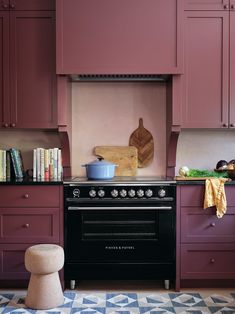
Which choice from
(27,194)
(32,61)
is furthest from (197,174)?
(32,61)

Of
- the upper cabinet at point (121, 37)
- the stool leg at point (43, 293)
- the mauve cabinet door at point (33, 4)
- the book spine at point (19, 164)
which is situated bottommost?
the stool leg at point (43, 293)

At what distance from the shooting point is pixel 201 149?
3.80m

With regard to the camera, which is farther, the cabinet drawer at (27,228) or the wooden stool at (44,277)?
the cabinet drawer at (27,228)

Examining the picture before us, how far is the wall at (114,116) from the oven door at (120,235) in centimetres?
63

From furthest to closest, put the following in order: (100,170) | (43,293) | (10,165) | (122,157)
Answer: (122,157) < (10,165) < (100,170) < (43,293)

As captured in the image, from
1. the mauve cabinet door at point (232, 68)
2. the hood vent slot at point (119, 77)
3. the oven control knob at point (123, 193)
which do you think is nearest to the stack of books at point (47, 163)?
the oven control knob at point (123, 193)

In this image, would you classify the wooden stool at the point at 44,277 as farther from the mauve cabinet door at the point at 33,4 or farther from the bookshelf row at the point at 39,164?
the mauve cabinet door at the point at 33,4

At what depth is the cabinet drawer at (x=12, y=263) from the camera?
322 centimetres

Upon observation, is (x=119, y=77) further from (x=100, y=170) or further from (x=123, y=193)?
(x=123, y=193)

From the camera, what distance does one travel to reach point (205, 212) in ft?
10.6

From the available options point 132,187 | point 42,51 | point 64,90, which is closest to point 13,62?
point 42,51

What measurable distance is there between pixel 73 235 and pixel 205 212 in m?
1.07

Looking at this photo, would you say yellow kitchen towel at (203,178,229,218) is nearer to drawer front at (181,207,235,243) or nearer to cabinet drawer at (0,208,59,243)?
drawer front at (181,207,235,243)

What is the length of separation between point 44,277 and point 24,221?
1.73ft
